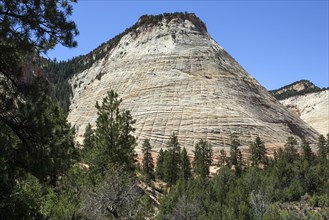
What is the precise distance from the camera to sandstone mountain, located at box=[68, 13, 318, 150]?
63.1 meters

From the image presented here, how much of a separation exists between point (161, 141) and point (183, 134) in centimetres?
382

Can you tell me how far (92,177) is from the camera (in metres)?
23.9

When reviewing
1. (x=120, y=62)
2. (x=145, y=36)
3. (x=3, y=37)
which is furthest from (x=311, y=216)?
(x=145, y=36)

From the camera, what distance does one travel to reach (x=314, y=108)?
123 m

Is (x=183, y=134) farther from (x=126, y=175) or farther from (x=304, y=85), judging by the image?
(x=304, y=85)

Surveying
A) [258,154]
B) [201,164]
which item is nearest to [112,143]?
[201,164]

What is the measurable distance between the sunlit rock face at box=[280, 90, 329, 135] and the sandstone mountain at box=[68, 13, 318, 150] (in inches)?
1202

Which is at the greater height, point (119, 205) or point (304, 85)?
point (304, 85)

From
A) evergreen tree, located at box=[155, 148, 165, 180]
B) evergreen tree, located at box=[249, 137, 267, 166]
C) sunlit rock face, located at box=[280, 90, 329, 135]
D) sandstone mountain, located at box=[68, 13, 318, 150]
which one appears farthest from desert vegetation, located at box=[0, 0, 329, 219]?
sunlit rock face, located at box=[280, 90, 329, 135]

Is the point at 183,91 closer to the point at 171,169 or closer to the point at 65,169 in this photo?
the point at 171,169

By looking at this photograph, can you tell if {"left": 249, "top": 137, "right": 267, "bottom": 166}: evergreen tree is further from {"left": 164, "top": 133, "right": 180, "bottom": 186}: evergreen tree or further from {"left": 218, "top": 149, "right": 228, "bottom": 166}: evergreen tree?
{"left": 164, "top": 133, "right": 180, "bottom": 186}: evergreen tree

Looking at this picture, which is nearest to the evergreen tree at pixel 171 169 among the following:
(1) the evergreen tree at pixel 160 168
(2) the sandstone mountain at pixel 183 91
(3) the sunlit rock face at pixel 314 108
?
(1) the evergreen tree at pixel 160 168

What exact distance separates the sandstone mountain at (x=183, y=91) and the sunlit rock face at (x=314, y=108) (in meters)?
30.5

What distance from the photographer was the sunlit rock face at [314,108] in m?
108
